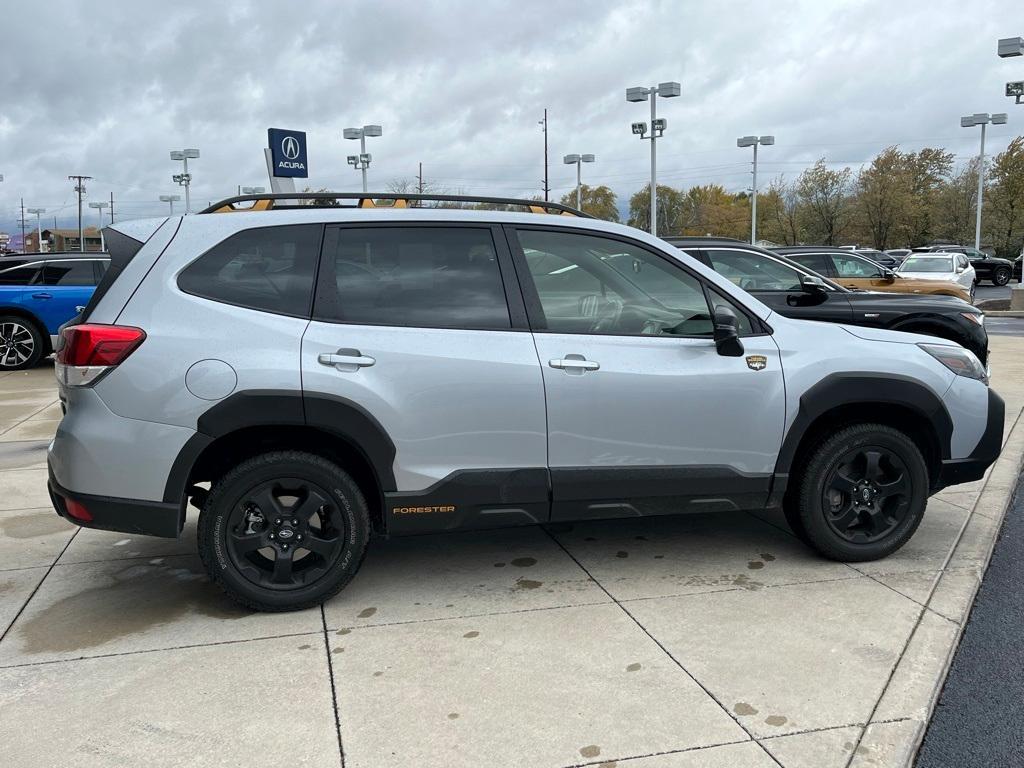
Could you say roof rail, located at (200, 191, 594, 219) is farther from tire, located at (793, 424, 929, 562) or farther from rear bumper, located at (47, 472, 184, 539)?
tire, located at (793, 424, 929, 562)

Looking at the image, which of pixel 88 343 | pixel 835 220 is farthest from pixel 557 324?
pixel 835 220

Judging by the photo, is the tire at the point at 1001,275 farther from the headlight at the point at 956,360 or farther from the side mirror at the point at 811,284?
the headlight at the point at 956,360

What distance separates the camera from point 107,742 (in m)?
2.82

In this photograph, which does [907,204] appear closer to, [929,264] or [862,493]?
[929,264]

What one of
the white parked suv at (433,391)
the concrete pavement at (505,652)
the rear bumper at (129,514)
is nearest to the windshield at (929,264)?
the concrete pavement at (505,652)

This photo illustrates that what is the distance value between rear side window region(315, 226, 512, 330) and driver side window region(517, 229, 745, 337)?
25cm

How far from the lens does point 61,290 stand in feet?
40.3

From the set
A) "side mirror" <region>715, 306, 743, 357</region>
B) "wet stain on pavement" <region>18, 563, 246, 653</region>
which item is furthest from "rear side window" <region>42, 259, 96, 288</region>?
"side mirror" <region>715, 306, 743, 357</region>

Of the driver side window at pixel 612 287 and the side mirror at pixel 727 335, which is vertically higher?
the driver side window at pixel 612 287

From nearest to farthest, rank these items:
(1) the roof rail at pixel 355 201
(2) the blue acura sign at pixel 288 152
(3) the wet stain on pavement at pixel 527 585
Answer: (1) the roof rail at pixel 355 201 → (3) the wet stain on pavement at pixel 527 585 → (2) the blue acura sign at pixel 288 152

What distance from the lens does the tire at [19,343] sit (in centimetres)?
1217

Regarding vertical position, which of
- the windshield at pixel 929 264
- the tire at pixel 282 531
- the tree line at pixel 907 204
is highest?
the tree line at pixel 907 204

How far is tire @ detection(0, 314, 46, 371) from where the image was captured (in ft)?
39.9

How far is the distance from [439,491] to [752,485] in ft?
4.92
